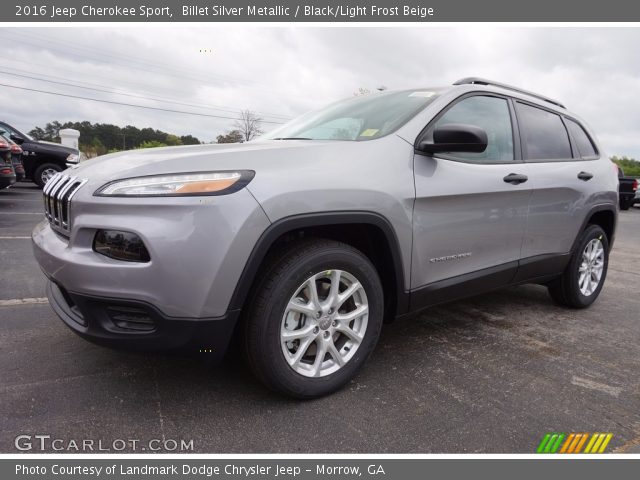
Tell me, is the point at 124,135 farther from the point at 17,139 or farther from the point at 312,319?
the point at 312,319

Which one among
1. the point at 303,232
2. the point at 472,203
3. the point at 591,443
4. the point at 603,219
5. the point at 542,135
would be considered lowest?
the point at 591,443

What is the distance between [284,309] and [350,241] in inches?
23.3

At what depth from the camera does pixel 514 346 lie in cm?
303

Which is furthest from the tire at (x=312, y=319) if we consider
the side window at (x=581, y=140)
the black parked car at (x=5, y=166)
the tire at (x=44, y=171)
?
the tire at (x=44, y=171)

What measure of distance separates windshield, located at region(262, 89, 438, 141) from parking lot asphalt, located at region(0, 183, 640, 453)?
4.48 feet

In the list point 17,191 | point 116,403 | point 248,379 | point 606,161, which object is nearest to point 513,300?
point 606,161

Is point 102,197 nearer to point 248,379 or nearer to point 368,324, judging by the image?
point 248,379

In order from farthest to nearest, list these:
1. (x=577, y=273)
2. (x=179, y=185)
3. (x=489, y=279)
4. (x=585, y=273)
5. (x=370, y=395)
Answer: (x=585, y=273)
(x=577, y=273)
(x=489, y=279)
(x=370, y=395)
(x=179, y=185)

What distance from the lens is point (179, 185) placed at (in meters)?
1.85

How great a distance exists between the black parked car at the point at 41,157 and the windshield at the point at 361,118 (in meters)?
10.2

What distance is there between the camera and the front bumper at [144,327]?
6.04ft

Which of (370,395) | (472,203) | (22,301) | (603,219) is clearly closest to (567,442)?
(370,395)

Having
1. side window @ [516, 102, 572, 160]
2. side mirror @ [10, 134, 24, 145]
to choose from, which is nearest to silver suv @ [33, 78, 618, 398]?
side window @ [516, 102, 572, 160]

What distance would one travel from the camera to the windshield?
2.63 m
